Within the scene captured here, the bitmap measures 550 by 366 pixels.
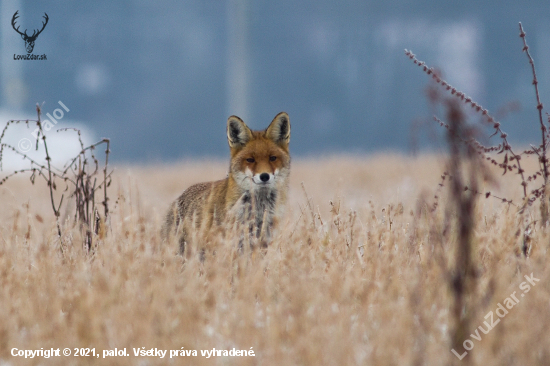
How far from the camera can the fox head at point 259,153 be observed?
5789mm

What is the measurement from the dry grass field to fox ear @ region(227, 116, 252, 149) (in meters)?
0.98

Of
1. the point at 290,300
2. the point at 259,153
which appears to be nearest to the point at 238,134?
the point at 259,153

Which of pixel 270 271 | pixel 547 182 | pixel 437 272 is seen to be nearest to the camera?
pixel 437 272

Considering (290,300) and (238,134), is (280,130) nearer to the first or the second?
(238,134)

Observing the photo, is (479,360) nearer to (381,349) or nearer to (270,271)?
(381,349)

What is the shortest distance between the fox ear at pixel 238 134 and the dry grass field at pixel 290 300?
3.22ft

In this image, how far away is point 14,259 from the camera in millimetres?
5000

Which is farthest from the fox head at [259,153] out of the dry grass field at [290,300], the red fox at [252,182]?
the dry grass field at [290,300]

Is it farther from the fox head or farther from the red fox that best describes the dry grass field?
the fox head

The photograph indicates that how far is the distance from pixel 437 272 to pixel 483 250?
3.23 feet

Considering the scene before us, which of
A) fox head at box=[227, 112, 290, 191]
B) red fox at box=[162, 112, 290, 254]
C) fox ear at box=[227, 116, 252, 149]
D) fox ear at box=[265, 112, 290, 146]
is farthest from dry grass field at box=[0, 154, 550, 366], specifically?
fox ear at box=[227, 116, 252, 149]

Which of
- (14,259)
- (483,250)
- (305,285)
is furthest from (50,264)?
(483,250)

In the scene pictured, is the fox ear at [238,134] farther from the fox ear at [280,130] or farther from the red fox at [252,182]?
the fox ear at [280,130]

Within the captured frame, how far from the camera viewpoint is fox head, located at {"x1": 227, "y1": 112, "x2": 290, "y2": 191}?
5789 mm
